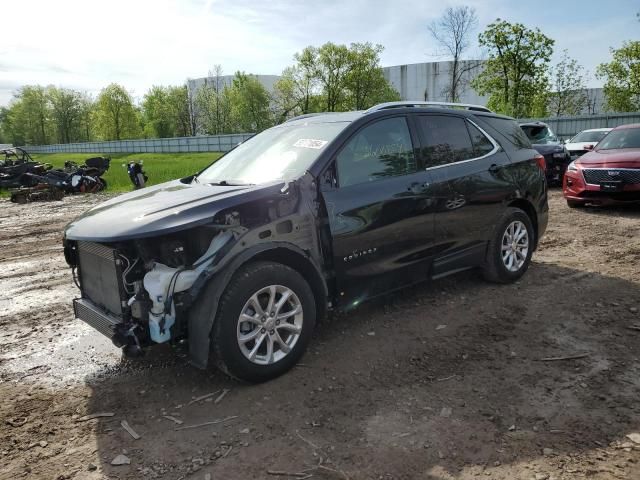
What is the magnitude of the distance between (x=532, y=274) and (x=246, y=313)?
3900 mm

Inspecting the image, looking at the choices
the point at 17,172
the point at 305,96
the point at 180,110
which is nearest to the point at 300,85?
the point at 305,96

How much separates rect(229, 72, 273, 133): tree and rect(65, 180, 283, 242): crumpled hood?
62686mm

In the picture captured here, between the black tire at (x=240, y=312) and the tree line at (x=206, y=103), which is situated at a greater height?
the tree line at (x=206, y=103)

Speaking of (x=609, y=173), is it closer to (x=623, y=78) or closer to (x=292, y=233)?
(x=292, y=233)

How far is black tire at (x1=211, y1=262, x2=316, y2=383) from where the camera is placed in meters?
3.28

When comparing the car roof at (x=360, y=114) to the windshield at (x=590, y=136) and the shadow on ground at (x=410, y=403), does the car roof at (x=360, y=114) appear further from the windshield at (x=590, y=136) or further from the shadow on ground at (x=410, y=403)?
the windshield at (x=590, y=136)

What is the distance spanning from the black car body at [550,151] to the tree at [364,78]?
45.2 m

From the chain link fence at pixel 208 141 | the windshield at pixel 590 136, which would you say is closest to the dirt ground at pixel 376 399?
the chain link fence at pixel 208 141

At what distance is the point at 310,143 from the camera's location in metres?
4.20

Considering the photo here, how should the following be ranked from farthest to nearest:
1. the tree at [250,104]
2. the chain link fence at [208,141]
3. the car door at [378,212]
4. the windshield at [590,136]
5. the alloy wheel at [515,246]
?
the tree at [250,104] → the chain link fence at [208,141] → the windshield at [590,136] → the alloy wheel at [515,246] → the car door at [378,212]

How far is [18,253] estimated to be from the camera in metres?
8.40

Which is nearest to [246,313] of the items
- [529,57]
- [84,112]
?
[529,57]

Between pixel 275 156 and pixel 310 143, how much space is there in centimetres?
34

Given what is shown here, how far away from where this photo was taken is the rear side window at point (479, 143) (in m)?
5.18
